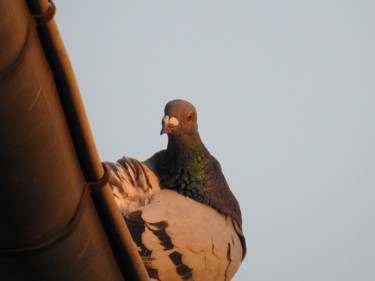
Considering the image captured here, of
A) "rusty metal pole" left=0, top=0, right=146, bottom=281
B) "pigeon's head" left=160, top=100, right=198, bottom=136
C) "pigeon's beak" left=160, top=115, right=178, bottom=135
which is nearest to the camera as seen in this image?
"rusty metal pole" left=0, top=0, right=146, bottom=281

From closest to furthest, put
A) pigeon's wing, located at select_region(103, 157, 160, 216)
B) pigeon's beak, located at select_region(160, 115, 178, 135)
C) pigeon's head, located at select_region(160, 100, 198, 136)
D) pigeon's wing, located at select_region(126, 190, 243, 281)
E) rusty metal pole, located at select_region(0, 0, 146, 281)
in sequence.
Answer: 1. rusty metal pole, located at select_region(0, 0, 146, 281)
2. pigeon's wing, located at select_region(126, 190, 243, 281)
3. pigeon's wing, located at select_region(103, 157, 160, 216)
4. pigeon's beak, located at select_region(160, 115, 178, 135)
5. pigeon's head, located at select_region(160, 100, 198, 136)

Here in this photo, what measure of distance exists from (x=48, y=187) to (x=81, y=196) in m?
0.19

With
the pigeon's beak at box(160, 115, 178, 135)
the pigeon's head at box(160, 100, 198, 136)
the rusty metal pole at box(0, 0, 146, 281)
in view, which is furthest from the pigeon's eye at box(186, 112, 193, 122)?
the rusty metal pole at box(0, 0, 146, 281)

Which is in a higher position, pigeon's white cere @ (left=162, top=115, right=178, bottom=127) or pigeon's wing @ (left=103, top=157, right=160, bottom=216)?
pigeon's white cere @ (left=162, top=115, right=178, bottom=127)

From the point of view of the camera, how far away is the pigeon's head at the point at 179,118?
708 cm

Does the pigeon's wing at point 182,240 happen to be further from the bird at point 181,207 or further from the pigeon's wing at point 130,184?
the pigeon's wing at point 130,184

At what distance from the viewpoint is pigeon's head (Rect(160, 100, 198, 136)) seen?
7082 millimetres

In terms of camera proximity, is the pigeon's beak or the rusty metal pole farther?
the pigeon's beak

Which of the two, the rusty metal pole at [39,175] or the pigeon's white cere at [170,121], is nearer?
the rusty metal pole at [39,175]

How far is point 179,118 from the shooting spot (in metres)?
7.24

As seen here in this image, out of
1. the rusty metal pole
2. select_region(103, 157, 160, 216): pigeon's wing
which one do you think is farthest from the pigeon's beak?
the rusty metal pole

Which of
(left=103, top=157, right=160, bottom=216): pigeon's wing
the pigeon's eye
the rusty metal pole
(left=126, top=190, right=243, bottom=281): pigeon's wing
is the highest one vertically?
the rusty metal pole

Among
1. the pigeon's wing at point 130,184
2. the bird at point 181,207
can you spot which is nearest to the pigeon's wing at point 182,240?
the bird at point 181,207

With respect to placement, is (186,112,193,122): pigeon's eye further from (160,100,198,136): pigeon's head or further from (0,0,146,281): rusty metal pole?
(0,0,146,281): rusty metal pole
